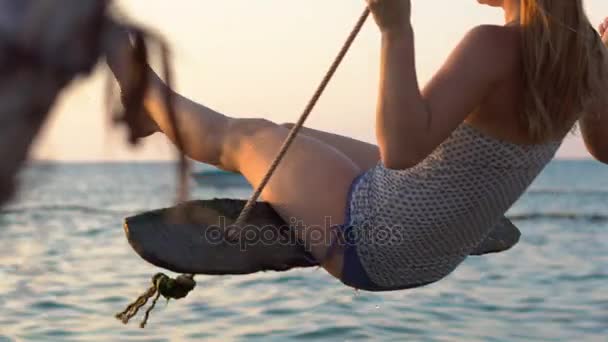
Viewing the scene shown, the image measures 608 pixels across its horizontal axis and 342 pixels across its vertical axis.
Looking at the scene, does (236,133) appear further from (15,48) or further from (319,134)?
(15,48)

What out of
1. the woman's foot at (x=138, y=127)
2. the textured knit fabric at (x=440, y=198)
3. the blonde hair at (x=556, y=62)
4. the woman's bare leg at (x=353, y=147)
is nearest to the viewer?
the woman's foot at (x=138, y=127)

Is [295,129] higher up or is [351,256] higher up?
[295,129]

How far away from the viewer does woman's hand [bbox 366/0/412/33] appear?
1.87 m

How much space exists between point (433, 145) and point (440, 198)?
0.36 metres

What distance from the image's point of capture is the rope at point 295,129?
2129mm

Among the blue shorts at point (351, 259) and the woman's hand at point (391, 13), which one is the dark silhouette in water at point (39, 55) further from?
the blue shorts at point (351, 259)

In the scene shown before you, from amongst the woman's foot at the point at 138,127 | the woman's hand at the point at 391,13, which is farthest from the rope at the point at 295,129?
the woman's foot at the point at 138,127

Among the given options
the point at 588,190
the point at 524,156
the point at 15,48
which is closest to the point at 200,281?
the point at 524,156

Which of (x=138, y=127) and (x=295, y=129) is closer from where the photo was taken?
(x=138, y=127)

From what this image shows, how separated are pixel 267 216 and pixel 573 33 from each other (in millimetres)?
879

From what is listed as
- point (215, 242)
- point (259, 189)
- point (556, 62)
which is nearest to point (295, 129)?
point (259, 189)

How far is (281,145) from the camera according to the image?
2.41 meters

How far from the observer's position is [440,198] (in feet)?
7.61

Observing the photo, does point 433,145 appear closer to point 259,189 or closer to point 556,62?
point 556,62
